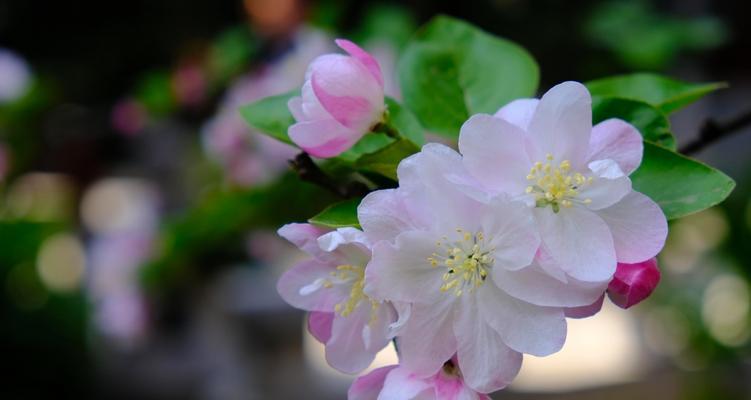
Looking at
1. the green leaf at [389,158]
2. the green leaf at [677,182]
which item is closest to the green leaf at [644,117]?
the green leaf at [677,182]

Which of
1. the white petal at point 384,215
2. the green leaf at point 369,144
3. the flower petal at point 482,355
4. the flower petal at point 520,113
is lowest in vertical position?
the flower petal at point 482,355

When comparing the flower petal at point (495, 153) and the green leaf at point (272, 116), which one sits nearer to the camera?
the flower petal at point (495, 153)

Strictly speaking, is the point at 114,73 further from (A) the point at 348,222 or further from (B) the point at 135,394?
(A) the point at 348,222

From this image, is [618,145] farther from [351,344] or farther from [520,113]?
[351,344]

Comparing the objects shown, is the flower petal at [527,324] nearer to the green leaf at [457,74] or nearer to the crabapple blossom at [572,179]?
the crabapple blossom at [572,179]

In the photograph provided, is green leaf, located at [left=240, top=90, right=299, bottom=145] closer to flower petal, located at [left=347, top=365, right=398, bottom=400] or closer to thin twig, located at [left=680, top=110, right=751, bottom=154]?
flower petal, located at [left=347, top=365, right=398, bottom=400]

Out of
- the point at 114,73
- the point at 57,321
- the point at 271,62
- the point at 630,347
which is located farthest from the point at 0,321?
the point at 630,347

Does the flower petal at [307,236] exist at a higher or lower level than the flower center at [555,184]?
lower
